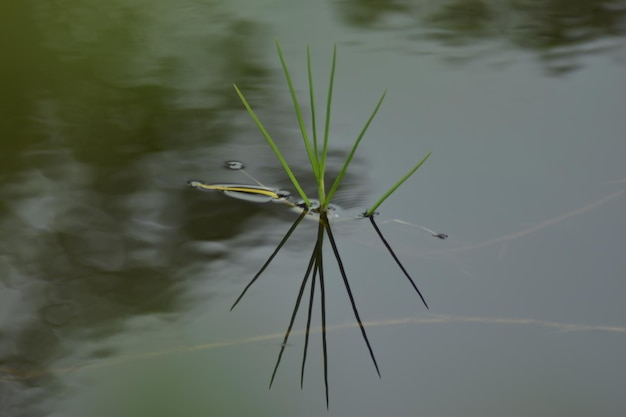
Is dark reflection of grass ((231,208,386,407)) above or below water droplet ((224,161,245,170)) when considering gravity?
below

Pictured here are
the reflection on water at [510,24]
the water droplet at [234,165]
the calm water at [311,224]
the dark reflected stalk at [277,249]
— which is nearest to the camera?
the calm water at [311,224]

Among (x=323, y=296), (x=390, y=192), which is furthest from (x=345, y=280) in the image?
(x=390, y=192)

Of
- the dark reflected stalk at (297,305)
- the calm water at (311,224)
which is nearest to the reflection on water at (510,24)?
the calm water at (311,224)

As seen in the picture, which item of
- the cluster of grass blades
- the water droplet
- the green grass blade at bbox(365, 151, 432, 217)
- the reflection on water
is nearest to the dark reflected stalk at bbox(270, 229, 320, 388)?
the cluster of grass blades

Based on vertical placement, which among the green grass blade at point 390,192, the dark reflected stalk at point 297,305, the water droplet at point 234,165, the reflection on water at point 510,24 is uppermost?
the reflection on water at point 510,24

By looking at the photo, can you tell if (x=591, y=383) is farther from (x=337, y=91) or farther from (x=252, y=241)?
(x=337, y=91)

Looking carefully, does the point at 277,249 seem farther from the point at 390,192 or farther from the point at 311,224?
the point at 390,192

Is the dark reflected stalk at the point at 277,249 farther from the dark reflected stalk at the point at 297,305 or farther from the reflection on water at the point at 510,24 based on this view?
the reflection on water at the point at 510,24

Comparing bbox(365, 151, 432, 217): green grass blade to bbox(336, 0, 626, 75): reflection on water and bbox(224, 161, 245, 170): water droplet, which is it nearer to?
bbox(224, 161, 245, 170): water droplet
